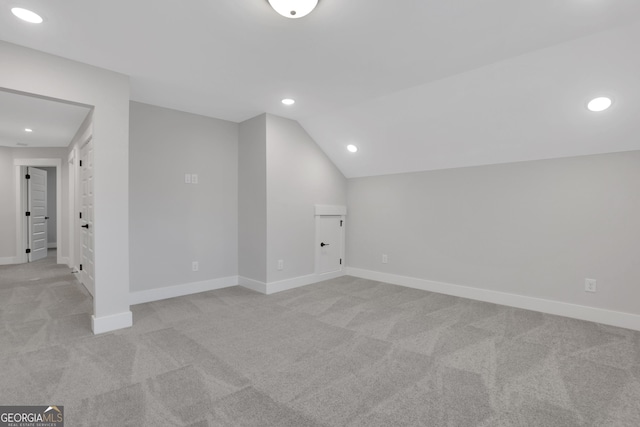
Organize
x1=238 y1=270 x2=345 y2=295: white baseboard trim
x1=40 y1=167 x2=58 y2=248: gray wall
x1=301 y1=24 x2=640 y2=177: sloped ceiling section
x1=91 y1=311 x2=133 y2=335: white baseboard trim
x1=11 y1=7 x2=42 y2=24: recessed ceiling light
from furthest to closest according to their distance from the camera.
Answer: x1=40 y1=167 x2=58 y2=248: gray wall, x1=238 y1=270 x2=345 y2=295: white baseboard trim, x1=91 y1=311 x2=133 y2=335: white baseboard trim, x1=301 y1=24 x2=640 y2=177: sloped ceiling section, x1=11 y1=7 x2=42 y2=24: recessed ceiling light

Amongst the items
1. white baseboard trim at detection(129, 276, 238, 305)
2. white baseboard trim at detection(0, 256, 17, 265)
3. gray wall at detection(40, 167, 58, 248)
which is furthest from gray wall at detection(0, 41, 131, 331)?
gray wall at detection(40, 167, 58, 248)

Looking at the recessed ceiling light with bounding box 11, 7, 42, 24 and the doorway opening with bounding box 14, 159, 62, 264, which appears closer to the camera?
the recessed ceiling light with bounding box 11, 7, 42, 24

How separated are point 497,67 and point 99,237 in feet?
12.9

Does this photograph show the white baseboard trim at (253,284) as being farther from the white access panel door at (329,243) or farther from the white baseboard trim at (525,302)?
the white baseboard trim at (525,302)

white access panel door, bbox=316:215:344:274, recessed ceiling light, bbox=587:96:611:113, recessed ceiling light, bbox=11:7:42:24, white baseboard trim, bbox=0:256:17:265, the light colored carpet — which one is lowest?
the light colored carpet

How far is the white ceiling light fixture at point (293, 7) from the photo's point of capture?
5.96 feet

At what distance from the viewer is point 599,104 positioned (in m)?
2.67

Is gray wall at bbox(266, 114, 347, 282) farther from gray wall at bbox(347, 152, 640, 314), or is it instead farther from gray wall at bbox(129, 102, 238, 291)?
gray wall at bbox(347, 152, 640, 314)

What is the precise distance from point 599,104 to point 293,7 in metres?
2.79

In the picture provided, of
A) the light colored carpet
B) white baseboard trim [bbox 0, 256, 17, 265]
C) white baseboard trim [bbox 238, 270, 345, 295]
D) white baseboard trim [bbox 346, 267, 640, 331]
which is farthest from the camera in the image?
white baseboard trim [bbox 0, 256, 17, 265]

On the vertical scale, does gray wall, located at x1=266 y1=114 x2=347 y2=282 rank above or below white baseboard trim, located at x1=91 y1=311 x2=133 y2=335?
above

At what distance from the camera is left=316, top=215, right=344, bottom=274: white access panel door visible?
4727mm

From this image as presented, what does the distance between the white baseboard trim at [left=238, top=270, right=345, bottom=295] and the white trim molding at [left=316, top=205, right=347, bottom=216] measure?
98 centimetres

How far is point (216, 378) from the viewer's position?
6.60 feet
